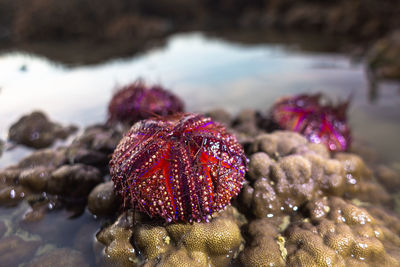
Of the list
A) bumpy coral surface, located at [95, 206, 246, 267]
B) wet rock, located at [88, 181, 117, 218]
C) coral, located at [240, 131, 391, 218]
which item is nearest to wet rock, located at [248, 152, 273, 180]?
coral, located at [240, 131, 391, 218]

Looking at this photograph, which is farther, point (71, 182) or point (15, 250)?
point (71, 182)

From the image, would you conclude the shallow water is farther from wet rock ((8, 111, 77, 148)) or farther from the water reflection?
wet rock ((8, 111, 77, 148))

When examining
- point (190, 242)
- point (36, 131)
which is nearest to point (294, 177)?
point (190, 242)

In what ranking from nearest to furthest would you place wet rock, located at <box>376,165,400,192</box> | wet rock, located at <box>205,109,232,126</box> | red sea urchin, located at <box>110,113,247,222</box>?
1. red sea urchin, located at <box>110,113,247,222</box>
2. wet rock, located at <box>376,165,400,192</box>
3. wet rock, located at <box>205,109,232,126</box>

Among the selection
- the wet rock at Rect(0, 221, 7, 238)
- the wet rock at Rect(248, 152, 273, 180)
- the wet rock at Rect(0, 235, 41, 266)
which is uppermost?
Result: the wet rock at Rect(248, 152, 273, 180)

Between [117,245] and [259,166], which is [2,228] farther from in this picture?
[259,166]

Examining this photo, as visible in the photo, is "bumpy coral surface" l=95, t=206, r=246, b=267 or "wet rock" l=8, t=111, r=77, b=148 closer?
"bumpy coral surface" l=95, t=206, r=246, b=267

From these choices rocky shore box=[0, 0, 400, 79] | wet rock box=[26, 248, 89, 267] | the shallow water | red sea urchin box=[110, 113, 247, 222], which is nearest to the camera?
red sea urchin box=[110, 113, 247, 222]
